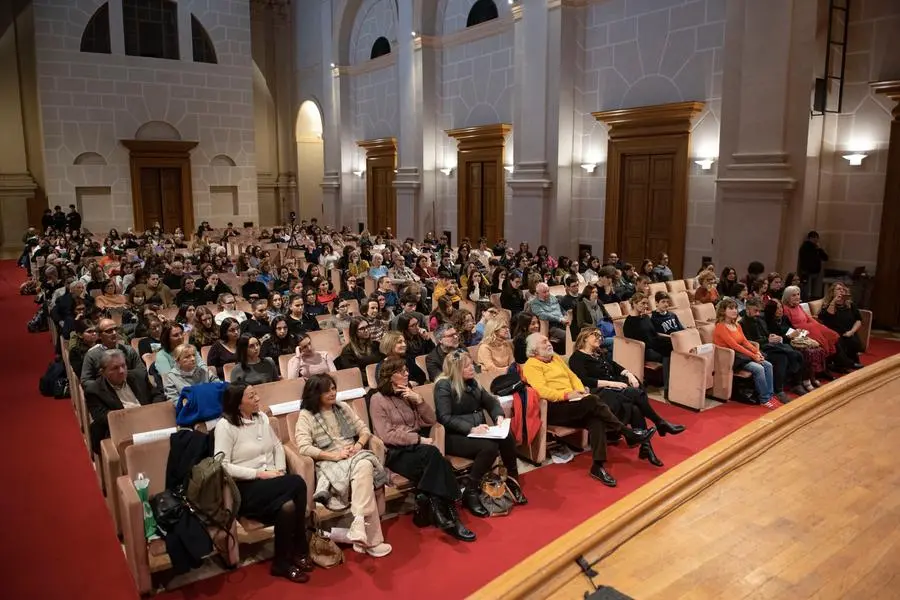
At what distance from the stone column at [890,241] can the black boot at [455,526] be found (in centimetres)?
853

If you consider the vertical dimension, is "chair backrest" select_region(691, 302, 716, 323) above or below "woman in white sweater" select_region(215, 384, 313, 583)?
above

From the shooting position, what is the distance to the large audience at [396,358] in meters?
4.21

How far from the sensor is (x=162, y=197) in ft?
70.5

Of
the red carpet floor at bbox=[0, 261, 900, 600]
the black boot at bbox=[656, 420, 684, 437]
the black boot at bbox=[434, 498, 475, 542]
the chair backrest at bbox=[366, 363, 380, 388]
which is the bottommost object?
the red carpet floor at bbox=[0, 261, 900, 600]

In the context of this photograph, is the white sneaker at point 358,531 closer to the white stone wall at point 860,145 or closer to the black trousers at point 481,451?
the black trousers at point 481,451

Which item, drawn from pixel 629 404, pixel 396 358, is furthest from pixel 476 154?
pixel 396 358

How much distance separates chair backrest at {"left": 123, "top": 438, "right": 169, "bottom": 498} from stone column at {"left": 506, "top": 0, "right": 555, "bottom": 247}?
10.9 meters

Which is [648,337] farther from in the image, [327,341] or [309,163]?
[309,163]

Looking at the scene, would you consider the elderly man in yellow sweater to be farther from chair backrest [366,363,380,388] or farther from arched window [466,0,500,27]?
arched window [466,0,500,27]

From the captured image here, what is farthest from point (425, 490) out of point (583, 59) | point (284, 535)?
point (583, 59)

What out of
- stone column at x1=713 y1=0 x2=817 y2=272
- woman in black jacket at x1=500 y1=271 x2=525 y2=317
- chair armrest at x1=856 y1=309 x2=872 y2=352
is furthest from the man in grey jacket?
stone column at x1=713 y1=0 x2=817 y2=272

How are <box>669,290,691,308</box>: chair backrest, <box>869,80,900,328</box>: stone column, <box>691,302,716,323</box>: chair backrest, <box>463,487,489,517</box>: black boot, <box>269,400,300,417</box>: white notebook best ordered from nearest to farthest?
<box>463,487,489,517</box>: black boot, <box>269,400,300,417</box>: white notebook, <box>691,302,716,323</box>: chair backrest, <box>669,290,691,308</box>: chair backrest, <box>869,80,900,328</box>: stone column

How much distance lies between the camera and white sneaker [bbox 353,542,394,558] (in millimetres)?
4137

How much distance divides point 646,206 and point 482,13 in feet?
21.5
